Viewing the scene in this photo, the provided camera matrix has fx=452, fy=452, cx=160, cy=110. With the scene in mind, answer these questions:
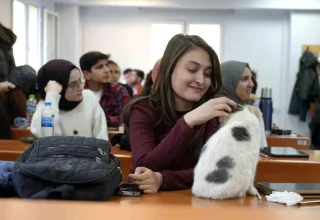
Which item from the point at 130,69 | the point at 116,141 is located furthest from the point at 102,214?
the point at 130,69

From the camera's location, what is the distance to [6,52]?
193 inches

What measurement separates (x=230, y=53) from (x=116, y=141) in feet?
17.2

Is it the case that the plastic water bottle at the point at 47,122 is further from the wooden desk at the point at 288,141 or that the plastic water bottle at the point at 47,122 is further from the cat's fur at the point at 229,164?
the wooden desk at the point at 288,141

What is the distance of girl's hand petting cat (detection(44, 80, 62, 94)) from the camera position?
9.69 feet

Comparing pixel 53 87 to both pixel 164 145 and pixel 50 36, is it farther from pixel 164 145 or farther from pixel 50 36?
pixel 50 36

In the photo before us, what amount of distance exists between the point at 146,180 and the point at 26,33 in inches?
213

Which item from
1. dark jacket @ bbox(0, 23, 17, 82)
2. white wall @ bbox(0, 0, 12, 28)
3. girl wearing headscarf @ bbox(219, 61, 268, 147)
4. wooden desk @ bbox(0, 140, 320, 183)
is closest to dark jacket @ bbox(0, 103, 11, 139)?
wooden desk @ bbox(0, 140, 320, 183)

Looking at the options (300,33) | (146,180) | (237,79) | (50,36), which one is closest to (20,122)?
(237,79)

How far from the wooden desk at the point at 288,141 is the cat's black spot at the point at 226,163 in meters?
2.40

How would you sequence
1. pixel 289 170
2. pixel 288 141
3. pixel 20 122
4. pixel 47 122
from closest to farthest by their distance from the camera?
pixel 289 170, pixel 47 122, pixel 288 141, pixel 20 122

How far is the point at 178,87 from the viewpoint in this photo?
1.76 meters

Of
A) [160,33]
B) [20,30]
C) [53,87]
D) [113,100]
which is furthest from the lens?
[160,33]

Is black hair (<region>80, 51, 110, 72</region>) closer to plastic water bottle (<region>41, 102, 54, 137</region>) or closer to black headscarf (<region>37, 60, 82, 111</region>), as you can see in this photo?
black headscarf (<region>37, 60, 82, 111</region>)

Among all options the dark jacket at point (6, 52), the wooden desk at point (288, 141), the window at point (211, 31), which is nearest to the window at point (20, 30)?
the dark jacket at point (6, 52)
